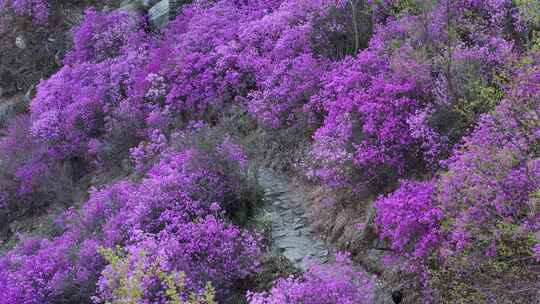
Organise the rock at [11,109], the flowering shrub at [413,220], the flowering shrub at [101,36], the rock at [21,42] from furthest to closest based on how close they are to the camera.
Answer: the rock at [21,42] < the rock at [11,109] < the flowering shrub at [101,36] < the flowering shrub at [413,220]

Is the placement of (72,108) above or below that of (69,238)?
above

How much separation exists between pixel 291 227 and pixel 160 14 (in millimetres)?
12385

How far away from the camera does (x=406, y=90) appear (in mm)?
10070

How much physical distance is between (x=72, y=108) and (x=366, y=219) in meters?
12.3

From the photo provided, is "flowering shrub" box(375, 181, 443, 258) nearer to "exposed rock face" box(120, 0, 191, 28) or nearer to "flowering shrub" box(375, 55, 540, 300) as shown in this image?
"flowering shrub" box(375, 55, 540, 300)

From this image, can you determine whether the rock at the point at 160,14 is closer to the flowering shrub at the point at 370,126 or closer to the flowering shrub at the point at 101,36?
the flowering shrub at the point at 101,36

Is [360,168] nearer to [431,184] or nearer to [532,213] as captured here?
[431,184]

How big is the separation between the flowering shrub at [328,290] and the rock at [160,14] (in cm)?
1454

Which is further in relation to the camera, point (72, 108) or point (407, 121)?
point (72, 108)

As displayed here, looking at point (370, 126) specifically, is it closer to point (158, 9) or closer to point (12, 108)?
point (158, 9)

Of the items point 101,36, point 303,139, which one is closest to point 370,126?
point 303,139

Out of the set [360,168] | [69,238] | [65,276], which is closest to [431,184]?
[360,168]

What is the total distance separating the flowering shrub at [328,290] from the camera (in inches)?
286

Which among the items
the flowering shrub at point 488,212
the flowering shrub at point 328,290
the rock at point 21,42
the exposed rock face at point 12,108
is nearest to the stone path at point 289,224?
the flowering shrub at point 328,290
